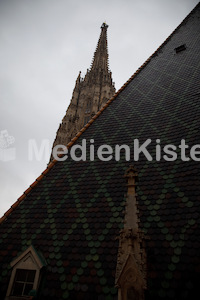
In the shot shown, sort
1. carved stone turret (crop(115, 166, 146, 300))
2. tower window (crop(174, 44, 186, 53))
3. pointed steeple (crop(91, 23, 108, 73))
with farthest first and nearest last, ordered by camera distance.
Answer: pointed steeple (crop(91, 23, 108, 73)) → tower window (crop(174, 44, 186, 53)) → carved stone turret (crop(115, 166, 146, 300))

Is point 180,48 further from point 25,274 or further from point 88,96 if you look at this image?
point 88,96

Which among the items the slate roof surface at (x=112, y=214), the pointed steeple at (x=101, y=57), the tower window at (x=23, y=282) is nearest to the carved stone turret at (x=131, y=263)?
the slate roof surface at (x=112, y=214)

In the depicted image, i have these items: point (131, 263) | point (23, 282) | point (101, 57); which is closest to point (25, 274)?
point (23, 282)

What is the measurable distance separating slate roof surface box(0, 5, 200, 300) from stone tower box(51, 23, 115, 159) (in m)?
14.8

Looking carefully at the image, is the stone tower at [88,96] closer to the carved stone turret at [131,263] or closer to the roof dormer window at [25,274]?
the roof dormer window at [25,274]

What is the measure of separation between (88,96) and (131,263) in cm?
2675

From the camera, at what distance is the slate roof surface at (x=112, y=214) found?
12.0 ft

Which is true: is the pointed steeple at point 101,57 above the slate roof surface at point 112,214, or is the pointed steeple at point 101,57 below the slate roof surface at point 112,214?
above

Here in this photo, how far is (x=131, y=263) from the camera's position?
3.03 meters

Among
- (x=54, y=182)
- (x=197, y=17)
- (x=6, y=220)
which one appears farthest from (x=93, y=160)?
(x=197, y=17)

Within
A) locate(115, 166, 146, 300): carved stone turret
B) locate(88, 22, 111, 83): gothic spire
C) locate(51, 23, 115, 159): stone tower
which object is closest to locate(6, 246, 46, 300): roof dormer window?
locate(115, 166, 146, 300): carved stone turret

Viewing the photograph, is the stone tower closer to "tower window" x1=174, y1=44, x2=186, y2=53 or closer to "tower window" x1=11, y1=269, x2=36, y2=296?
"tower window" x1=174, y1=44, x2=186, y2=53

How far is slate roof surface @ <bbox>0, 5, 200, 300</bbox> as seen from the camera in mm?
3652

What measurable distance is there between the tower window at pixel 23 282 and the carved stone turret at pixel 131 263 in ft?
6.95
